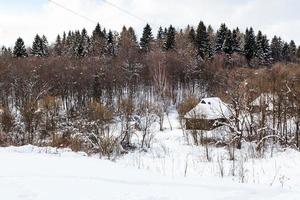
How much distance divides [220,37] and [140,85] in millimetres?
22525

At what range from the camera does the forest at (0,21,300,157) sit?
3238 centimetres

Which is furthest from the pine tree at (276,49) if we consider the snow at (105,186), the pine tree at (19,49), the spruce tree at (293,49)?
the snow at (105,186)

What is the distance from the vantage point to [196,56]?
2689 inches

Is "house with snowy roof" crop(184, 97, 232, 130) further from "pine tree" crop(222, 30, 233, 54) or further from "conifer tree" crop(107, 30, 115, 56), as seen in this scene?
"conifer tree" crop(107, 30, 115, 56)

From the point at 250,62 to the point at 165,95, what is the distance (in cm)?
2604

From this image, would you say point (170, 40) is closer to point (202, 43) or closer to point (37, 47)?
point (202, 43)

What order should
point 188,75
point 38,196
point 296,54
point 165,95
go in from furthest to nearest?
point 296,54 < point 188,75 < point 165,95 < point 38,196

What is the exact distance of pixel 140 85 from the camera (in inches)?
2464

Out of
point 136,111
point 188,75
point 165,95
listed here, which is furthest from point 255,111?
point 188,75

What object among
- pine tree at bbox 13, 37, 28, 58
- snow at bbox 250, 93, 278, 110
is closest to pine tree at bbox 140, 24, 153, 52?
pine tree at bbox 13, 37, 28, 58

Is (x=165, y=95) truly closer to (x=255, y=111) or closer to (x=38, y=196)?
(x=255, y=111)

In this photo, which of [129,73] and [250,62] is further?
[250,62]

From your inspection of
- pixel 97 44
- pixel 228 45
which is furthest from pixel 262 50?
pixel 97 44

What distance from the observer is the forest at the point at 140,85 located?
3238 centimetres
